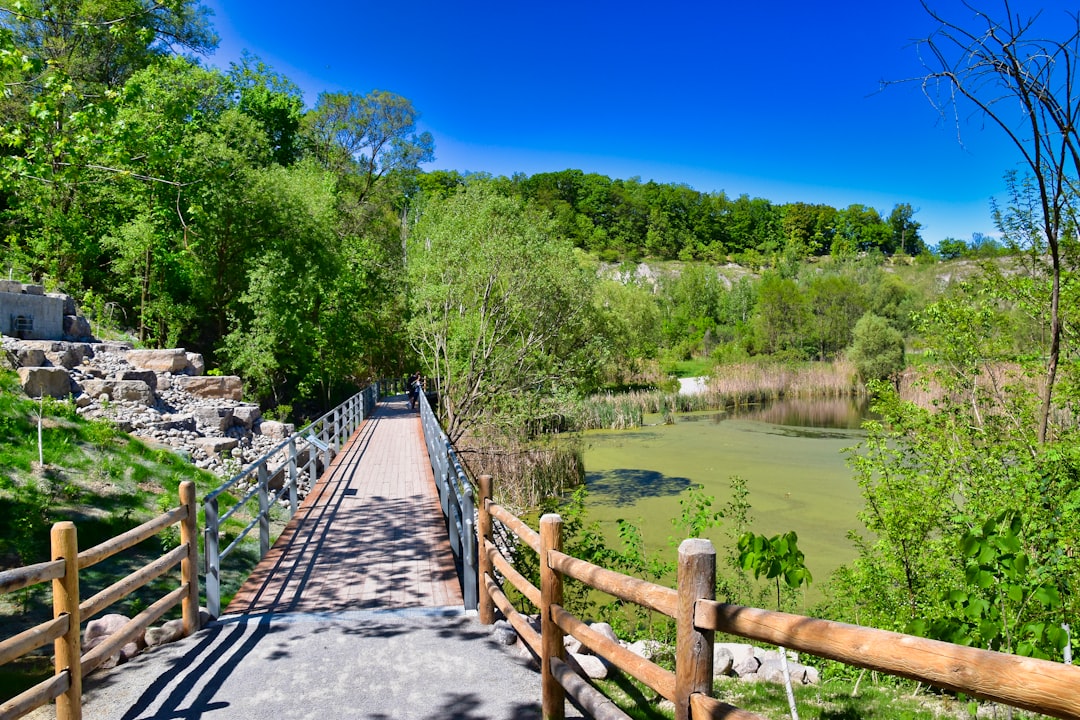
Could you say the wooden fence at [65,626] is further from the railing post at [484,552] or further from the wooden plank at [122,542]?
the railing post at [484,552]

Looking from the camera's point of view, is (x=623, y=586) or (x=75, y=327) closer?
(x=623, y=586)

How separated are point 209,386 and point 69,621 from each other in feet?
47.2

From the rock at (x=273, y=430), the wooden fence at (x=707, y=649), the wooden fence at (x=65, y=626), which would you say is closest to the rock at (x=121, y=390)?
the rock at (x=273, y=430)

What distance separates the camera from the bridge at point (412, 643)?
199cm

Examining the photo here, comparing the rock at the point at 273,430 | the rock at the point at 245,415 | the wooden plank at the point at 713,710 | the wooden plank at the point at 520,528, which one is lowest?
the rock at the point at 273,430

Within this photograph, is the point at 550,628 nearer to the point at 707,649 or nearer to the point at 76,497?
Answer: the point at 707,649

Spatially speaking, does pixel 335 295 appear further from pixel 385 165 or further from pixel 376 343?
pixel 385 165

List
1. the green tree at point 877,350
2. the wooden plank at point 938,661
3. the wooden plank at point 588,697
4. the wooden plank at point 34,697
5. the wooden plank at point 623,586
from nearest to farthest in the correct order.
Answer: the wooden plank at point 938,661, the wooden plank at point 623,586, the wooden plank at point 588,697, the wooden plank at point 34,697, the green tree at point 877,350

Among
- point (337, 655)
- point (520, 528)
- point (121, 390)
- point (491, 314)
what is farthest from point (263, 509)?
point (491, 314)

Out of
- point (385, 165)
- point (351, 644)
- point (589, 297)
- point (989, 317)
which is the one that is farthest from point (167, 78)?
point (385, 165)

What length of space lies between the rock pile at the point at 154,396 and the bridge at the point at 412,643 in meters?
6.07

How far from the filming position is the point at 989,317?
8297 mm

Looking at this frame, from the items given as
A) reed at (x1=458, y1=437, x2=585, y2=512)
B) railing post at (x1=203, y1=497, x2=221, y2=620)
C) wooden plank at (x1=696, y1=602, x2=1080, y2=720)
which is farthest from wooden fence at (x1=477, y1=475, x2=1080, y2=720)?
reed at (x1=458, y1=437, x2=585, y2=512)

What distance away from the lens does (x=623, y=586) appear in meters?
3.04
